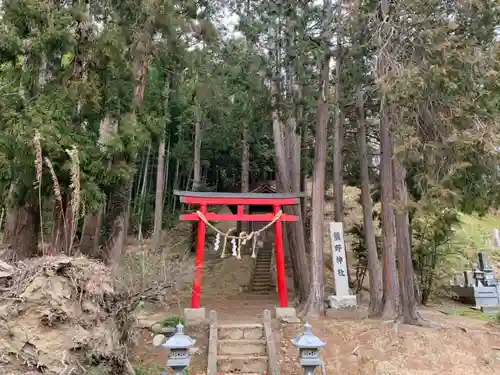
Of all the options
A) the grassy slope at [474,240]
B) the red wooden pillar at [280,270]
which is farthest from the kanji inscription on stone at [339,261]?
the grassy slope at [474,240]

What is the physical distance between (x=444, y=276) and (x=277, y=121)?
769 cm

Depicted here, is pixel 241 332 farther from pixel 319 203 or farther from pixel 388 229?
pixel 388 229

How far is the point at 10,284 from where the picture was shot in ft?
11.9

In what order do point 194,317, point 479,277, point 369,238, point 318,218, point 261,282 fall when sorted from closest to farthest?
point 194,317
point 318,218
point 369,238
point 479,277
point 261,282

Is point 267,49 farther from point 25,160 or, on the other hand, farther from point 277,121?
point 25,160

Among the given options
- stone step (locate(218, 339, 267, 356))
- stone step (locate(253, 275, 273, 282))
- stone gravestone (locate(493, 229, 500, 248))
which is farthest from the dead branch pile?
stone gravestone (locate(493, 229, 500, 248))

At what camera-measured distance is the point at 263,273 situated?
15102 mm

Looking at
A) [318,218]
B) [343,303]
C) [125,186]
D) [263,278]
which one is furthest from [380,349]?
[263,278]

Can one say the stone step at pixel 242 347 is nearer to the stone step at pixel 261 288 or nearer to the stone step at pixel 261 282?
the stone step at pixel 261 288

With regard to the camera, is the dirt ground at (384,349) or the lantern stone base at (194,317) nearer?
the dirt ground at (384,349)

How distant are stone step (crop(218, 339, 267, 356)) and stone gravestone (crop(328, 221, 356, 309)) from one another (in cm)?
209

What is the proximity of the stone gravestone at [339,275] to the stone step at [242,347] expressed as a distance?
209cm

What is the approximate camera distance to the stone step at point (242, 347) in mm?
7184

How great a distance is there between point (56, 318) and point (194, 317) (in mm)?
4911
